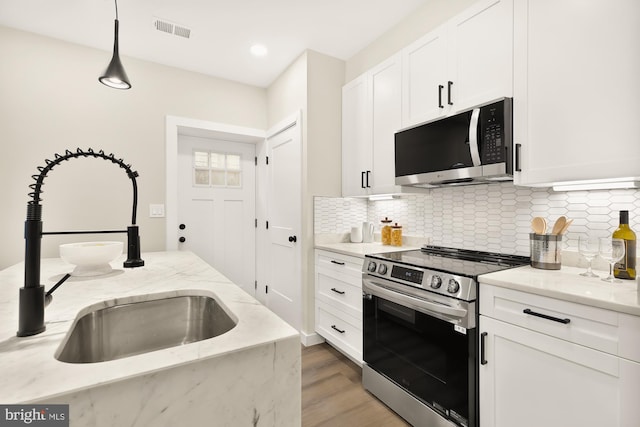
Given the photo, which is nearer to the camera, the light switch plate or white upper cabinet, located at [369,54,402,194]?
white upper cabinet, located at [369,54,402,194]

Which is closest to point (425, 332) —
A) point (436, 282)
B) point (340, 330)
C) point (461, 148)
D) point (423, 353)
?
point (423, 353)

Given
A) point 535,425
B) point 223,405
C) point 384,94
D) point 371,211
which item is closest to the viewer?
point 223,405

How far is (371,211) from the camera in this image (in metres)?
3.00

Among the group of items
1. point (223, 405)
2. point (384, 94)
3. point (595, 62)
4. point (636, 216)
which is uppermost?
point (384, 94)

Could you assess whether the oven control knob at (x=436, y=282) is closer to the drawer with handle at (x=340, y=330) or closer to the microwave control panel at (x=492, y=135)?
the microwave control panel at (x=492, y=135)

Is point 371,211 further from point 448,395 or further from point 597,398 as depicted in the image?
point 597,398

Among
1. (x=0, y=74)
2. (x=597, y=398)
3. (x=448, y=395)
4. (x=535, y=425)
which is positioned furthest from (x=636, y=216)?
(x=0, y=74)

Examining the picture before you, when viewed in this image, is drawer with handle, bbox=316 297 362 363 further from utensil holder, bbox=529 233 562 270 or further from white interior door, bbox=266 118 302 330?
utensil holder, bbox=529 233 562 270

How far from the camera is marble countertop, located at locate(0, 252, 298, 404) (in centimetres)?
55

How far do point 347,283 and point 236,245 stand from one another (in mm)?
1705

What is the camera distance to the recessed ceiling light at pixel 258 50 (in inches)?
104

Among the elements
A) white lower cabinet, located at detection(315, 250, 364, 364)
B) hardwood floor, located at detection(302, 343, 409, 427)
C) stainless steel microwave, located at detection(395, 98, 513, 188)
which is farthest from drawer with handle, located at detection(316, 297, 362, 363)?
stainless steel microwave, located at detection(395, 98, 513, 188)

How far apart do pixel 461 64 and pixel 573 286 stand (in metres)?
1.35

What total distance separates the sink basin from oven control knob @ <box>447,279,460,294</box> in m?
1.04
